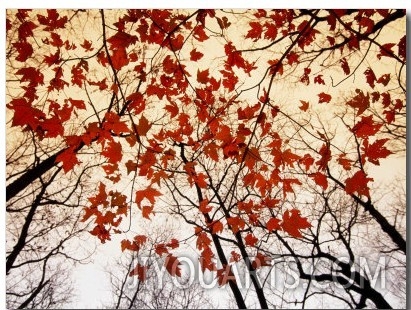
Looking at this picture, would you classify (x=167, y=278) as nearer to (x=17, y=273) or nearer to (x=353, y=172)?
(x=17, y=273)

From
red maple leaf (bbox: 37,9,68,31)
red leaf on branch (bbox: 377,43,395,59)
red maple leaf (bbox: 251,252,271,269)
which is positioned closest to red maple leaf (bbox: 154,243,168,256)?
red maple leaf (bbox: 251,252,271,269)

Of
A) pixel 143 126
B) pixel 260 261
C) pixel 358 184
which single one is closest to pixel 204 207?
pixel 260 261

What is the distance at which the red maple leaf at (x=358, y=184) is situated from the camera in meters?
1.38

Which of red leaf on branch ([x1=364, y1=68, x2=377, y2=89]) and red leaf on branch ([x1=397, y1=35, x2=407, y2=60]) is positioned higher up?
red leaf on branch ([x1=397, y1=35, x2=407, y2=60])

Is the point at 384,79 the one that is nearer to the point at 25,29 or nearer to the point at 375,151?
the point at 375,151

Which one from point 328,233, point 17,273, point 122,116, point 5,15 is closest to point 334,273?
point 328,233

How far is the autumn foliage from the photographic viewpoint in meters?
1.37

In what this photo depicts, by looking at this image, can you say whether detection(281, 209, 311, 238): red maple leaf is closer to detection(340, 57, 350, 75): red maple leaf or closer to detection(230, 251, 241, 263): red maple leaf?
detection(230, 251, 241, 263): red maple leaf

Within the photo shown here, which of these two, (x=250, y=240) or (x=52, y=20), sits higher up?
(x=52, y=20)

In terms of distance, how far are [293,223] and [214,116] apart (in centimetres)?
57

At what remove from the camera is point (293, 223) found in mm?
1400

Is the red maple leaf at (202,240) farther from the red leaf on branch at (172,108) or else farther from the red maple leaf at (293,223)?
the red leaf on branch at (172,108)

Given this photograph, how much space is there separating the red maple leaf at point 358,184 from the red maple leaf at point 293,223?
225 millimetres

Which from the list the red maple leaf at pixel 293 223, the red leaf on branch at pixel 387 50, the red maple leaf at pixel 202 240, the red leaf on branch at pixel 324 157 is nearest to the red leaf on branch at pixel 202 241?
the red maple leaf at pixel 202 240
